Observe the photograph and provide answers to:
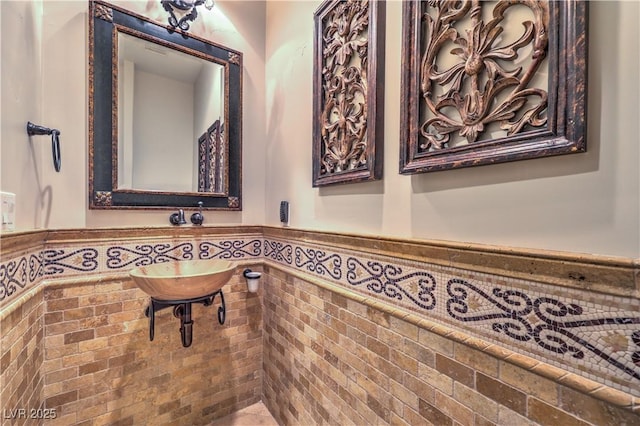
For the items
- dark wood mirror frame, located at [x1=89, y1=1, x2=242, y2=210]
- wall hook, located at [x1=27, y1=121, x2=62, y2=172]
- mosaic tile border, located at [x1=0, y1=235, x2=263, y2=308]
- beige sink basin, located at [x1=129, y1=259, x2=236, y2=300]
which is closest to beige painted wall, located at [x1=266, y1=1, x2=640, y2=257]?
beige sink basin, located at [x1=129, y1=259, x2=236, y2=300]

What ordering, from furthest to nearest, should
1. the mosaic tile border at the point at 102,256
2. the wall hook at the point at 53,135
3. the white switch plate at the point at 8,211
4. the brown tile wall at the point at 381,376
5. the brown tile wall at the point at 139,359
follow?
the brown tile wall at the point at 139,359 < the wall hook at the point at 53,135 < the mosaic tile border at the point at 102,256 < the white switch plate at the point at 8,211 < the brown tile wall at the point at 381,376

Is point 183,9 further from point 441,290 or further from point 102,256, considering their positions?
point 441,290

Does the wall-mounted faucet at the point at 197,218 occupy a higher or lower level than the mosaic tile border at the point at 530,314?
higher

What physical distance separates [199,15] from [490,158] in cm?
179

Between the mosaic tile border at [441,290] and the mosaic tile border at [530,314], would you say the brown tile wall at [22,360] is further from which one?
the mosaic tile border at [530,314]

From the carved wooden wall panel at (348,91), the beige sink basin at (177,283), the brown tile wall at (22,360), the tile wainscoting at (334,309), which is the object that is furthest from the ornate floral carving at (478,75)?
the brown tile wall at (22,360)

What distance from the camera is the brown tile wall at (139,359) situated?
128 centimetres

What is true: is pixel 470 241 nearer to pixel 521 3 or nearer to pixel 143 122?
pixel 521 3

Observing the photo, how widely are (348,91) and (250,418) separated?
6.59 feet

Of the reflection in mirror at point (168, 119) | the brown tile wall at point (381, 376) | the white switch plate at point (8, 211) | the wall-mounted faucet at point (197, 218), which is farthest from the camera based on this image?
the wall-mounted faucet at point (197, 218)

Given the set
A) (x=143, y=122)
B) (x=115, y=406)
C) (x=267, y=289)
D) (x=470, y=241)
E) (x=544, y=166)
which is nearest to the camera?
(x=544, y=166)

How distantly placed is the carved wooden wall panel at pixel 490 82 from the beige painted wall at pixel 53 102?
4.17ft

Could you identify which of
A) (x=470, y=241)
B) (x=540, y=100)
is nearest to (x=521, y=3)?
(x=540, y=100)

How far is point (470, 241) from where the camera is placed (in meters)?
0.79
